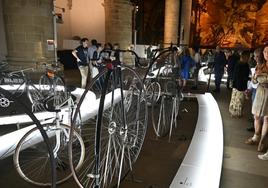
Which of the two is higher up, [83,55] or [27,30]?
[27,30]

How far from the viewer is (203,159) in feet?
12.7

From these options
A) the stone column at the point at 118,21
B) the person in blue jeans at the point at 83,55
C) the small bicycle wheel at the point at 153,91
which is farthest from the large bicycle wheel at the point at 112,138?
the stone column at the point at 118,21

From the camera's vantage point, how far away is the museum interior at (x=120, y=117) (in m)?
3.24

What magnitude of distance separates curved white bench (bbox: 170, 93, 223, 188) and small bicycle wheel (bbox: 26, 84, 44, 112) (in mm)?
3425

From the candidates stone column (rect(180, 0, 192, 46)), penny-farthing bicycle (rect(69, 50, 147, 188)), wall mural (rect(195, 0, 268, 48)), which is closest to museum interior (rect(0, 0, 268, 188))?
penny-farthing bicycle (rect(69, 50, 147, 188))

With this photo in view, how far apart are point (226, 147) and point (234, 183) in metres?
1.31

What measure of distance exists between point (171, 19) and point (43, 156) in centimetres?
2001

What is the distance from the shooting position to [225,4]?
22109 mm

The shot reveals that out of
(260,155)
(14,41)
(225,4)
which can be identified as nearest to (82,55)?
(14,41)

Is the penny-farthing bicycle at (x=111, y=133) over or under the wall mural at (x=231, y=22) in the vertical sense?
under

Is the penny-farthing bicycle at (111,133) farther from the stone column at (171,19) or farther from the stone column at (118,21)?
the stone column at (171,19)

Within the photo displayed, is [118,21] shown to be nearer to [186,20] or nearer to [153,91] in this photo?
[153,91]

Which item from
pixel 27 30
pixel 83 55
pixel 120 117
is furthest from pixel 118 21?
pixel 120 117

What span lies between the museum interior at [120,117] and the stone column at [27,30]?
35 mm
